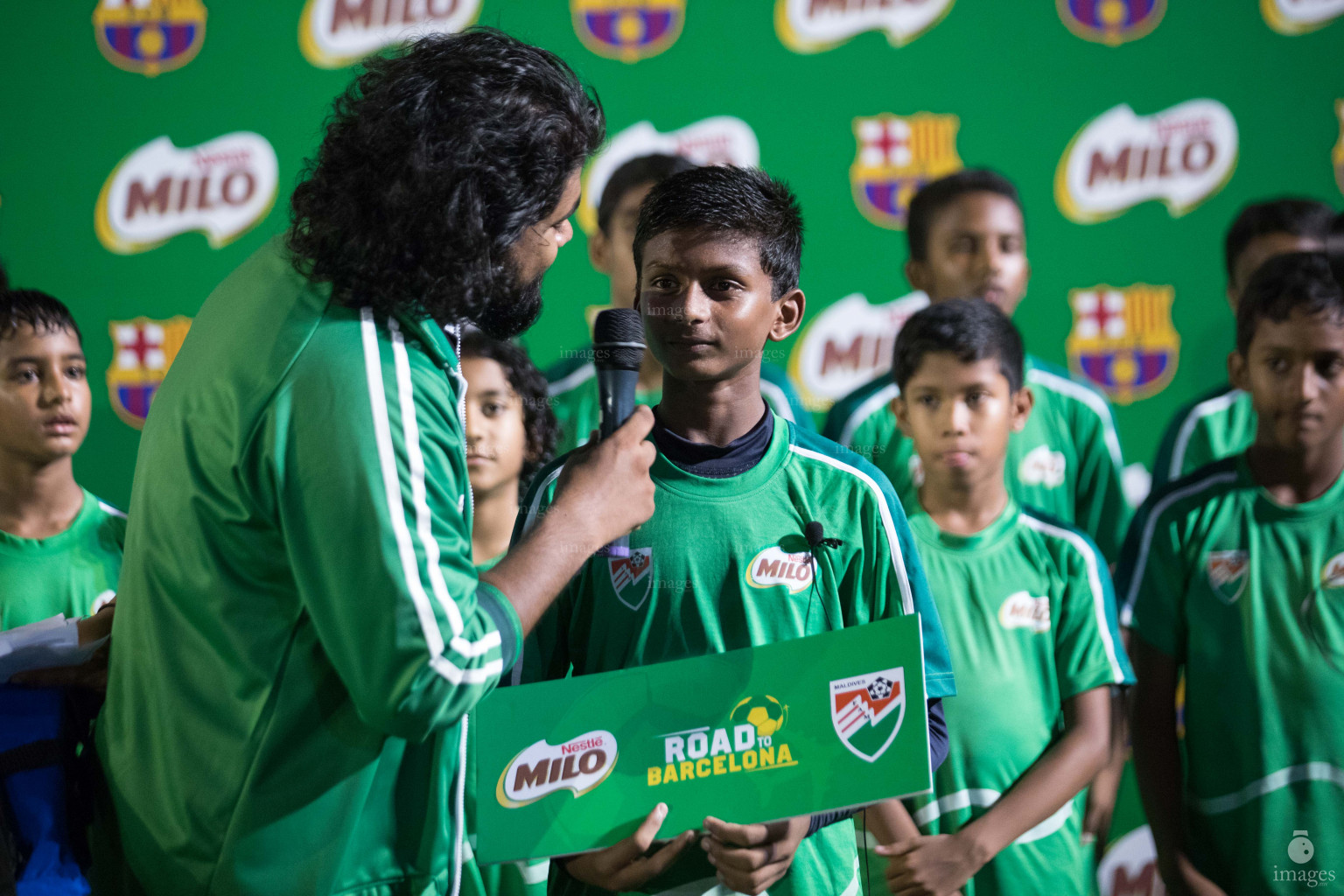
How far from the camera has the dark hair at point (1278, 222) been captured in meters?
3.29

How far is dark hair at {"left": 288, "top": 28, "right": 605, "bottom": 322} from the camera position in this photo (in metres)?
1.13

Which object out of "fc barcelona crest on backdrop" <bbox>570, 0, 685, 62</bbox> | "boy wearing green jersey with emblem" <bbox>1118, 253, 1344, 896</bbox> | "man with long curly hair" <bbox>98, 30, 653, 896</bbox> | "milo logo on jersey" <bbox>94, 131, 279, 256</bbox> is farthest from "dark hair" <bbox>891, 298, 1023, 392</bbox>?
"milo logo on jersey" <bbox>94, 131, 279, 256</bbox>

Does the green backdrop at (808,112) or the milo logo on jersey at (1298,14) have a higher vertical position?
the milo logo on jersey at (1298,14)

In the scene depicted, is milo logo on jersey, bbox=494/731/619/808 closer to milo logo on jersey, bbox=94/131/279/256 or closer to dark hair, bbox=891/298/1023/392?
dark hair, bbox=891/298/1023/392

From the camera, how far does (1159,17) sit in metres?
3.70

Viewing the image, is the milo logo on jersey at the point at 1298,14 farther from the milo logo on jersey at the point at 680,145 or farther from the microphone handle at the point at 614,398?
the microphone handle at the point at 614,398

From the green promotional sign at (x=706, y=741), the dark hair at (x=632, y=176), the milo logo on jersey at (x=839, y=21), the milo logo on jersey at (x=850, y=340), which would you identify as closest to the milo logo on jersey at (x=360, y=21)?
the dark hair at (x=632, y=176)

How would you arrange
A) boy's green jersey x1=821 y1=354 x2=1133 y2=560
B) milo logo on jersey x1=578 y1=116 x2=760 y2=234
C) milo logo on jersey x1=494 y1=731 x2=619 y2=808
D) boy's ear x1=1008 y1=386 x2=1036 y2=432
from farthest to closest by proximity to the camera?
milo logo on jersey x1=578 y1=116 x2=760 y2=234
boy's green jersey x1=821 y1=354 x2=1133 y2=560
boy's ear x1=1008 y1=386 x2=1036 y2=432
milo logo on jersey x1=494 y1=731 x2=619 y2=808

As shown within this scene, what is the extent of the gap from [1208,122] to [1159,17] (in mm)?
399

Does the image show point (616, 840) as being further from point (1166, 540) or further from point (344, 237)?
point (1166, 540)

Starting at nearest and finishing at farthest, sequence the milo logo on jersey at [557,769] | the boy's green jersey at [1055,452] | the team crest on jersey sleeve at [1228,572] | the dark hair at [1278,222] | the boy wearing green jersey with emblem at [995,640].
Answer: the milo logo on jersey at [557,769]
the boy wearing green jersey with emblem at [995,640]
the team crest on jersey sleeve at [1228,572]
the boy's green jersey at [1055,452]
the dark hair at [1278,222]

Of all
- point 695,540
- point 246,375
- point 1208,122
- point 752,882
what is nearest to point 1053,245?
point 1208,122

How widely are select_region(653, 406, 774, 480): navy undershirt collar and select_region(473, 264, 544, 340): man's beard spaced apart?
0.33 meters

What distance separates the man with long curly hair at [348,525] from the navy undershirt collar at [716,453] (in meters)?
0.32
